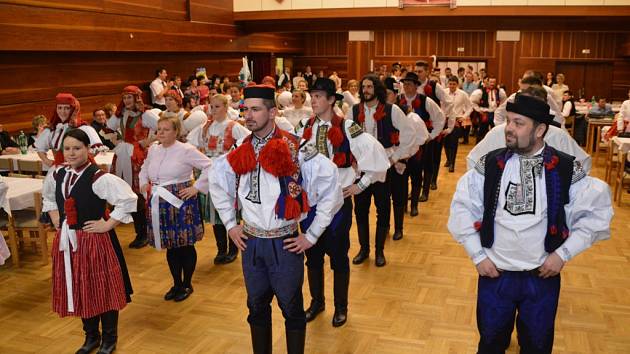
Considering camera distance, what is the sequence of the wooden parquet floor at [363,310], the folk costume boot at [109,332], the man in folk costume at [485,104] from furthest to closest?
the man in folk costume at [485,104] < the wooden parquet floor at [363,310] < the folk costume boot at [109,332]

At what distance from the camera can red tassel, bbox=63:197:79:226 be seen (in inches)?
138

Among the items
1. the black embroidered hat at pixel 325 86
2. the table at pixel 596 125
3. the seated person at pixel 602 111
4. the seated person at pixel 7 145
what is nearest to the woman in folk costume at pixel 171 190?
the black embroidered hat at pixel 325 86

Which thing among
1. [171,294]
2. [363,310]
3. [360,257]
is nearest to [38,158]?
[171,294]

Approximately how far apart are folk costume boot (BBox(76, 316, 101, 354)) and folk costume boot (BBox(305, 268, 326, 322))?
1.45 meters

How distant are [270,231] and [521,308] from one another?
A: 4.23 feet

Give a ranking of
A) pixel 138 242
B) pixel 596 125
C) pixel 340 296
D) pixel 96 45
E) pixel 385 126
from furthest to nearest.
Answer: pixel 96 45
pixel 596 125
pixel 138 242
pixel 385 126
pixel 340 296

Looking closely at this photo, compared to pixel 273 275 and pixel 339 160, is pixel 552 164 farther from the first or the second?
pixel 339 160

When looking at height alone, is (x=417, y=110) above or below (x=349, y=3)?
below

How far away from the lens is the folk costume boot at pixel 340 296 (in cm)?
411

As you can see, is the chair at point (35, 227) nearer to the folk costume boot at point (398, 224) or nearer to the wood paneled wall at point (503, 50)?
the folk costume boot at point (398, 224)

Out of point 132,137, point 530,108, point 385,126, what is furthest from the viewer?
point 132,137

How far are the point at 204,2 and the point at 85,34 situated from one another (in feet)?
15.1

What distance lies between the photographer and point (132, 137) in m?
Result: 6.19

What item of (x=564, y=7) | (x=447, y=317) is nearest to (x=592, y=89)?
(x=564, y=7)
